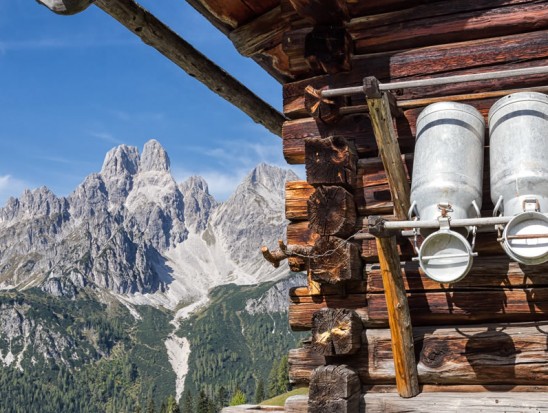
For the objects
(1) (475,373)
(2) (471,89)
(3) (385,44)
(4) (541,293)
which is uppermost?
(3) (385,44)

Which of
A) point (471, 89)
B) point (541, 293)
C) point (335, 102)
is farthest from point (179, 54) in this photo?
point (541, 293)

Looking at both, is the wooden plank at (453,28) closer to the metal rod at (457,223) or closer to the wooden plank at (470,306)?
the metal rod at (457,223)

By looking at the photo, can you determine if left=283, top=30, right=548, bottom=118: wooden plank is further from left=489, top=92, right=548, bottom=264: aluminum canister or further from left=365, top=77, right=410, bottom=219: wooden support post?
left=365, top=77, right=410, bottom=219: wooden support post

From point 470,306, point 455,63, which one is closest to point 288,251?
point 470,306

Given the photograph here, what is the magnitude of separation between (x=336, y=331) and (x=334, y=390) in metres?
0.44

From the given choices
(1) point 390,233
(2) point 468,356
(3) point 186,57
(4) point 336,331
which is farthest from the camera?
(3) point 186,57

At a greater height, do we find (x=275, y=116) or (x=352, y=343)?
(x=275, y=116)

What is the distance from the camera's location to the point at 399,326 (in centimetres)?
521

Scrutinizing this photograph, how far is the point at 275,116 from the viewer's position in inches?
352

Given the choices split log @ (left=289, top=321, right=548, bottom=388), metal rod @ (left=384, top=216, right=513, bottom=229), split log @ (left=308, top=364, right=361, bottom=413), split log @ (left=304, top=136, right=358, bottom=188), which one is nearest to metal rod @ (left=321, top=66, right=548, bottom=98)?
split log @ (left=304, top=136, right=358, bottom=188)

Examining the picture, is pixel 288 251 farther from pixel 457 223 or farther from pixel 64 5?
pixel 64 5

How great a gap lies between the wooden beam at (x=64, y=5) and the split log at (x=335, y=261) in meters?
2.49

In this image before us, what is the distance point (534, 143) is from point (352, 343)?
195 cm

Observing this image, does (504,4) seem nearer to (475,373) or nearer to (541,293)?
(541,293)
